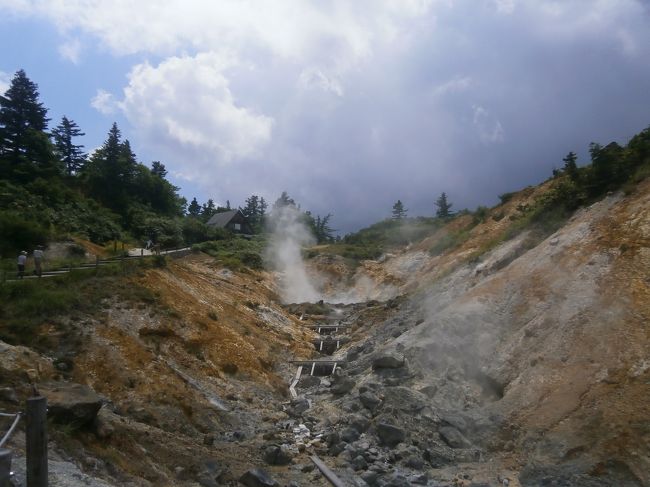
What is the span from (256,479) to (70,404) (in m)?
4.60

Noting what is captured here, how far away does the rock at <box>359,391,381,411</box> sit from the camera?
58.5 ft

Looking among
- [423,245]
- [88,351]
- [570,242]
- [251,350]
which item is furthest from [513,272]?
[423,245]

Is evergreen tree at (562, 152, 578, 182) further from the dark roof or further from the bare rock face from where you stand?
the dark roof

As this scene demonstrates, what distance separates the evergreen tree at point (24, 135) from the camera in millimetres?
44250

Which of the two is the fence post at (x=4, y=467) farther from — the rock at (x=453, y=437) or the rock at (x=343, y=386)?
the rock at (x=343, y=386)

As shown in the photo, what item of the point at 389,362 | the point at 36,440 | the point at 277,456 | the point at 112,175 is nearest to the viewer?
the point at 36,440

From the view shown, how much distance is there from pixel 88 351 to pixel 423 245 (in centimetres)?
4288

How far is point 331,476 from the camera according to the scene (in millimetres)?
13211

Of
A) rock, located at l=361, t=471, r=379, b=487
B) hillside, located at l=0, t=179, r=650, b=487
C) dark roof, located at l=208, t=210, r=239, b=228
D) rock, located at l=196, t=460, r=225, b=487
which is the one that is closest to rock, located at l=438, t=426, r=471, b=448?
hillside, located at l=0, t=179, r=650, b=487

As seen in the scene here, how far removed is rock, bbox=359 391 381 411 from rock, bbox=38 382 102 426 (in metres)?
9.40

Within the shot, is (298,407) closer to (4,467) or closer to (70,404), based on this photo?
(70,404)

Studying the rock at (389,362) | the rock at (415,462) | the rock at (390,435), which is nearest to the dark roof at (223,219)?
the rock at (389,362)

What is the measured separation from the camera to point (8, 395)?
1121 cm

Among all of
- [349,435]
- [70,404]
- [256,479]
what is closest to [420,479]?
[349,435]
